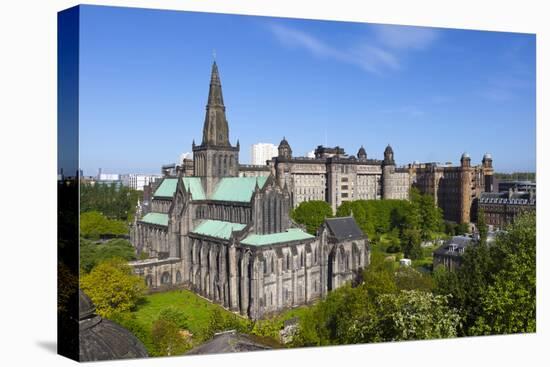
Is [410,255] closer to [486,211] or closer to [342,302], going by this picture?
[486,211]

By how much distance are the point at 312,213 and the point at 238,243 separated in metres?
5.52

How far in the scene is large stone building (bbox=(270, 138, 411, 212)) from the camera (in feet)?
108

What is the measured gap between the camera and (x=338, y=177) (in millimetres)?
37469

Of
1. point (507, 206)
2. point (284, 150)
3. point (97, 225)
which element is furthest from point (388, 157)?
point (97, 225)

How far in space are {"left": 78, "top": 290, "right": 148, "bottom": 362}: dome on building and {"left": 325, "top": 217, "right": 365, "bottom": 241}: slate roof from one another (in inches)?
728

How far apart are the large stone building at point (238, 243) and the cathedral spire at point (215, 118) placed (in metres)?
0.12

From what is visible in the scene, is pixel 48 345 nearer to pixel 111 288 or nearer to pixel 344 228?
pixel 111 288

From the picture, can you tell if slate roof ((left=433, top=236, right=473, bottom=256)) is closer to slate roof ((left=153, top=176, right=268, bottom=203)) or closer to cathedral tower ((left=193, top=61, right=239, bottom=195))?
slate roof ((left=153, top=176, right=268, bottom=203))

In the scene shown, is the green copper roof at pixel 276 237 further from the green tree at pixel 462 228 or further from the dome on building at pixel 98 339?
Answer: the dome on building at pixel 98 339

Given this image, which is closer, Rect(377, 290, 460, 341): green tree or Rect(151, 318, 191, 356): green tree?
Rect(151, 318, 191, 356): green tree

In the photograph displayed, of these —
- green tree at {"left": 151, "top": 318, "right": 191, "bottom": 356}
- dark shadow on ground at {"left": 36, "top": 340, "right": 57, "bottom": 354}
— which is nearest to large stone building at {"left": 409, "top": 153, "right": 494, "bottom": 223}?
green tree at {"left": 151, "top": 318, "right": 191, "bottom": 356}

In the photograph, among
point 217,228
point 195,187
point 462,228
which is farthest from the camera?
point 195,187

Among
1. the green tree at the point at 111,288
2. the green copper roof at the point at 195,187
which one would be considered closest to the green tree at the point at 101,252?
the green tree at the point at 111,288

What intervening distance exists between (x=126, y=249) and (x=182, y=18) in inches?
577
